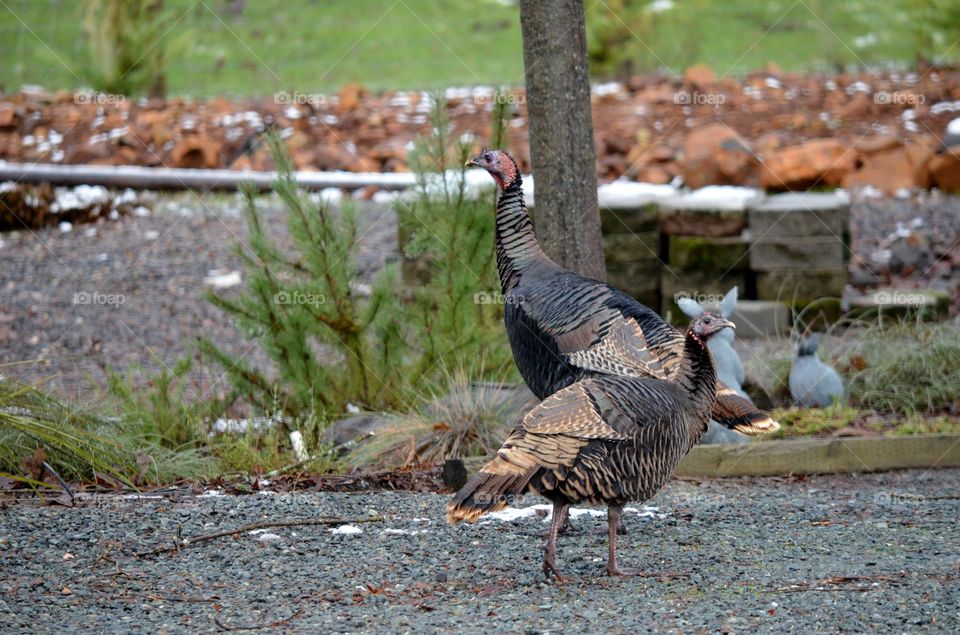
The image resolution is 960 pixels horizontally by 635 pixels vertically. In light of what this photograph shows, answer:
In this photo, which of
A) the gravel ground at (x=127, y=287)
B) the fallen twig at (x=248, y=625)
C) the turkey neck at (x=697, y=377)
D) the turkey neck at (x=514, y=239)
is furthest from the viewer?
the gravel ground at (x=127, y=287)

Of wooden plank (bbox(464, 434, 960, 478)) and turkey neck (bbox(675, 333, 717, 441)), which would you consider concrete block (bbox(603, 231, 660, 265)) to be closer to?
wooden plank (bbox(464, 434, 960, 478))

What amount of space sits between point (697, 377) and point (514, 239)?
121 cm

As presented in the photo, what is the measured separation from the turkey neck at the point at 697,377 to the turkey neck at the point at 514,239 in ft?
3.40

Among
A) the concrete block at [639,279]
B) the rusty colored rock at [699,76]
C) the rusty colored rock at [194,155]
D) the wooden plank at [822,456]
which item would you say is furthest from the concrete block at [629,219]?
the rusty colored rock at [699,76]

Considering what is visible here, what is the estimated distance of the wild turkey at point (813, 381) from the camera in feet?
22.6

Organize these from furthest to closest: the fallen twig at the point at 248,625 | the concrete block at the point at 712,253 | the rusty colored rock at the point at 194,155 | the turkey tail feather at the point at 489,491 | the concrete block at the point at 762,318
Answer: the rusty colored rock at the point at 194,155
the concrete block at the point at 712,253
the concrete block at the point at 762,318
the turkey tail feather at the point at 489,491
the fallen twig at the point at 248,625

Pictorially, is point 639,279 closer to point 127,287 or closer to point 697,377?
point 127,287

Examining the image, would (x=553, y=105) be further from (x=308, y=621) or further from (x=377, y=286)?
(x=308, y=621)

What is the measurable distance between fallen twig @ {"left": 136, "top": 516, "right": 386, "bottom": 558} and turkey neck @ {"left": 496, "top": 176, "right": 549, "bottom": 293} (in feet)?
4.05

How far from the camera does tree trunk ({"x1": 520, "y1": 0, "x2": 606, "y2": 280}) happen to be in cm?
601

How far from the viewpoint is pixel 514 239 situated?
17.4 feet

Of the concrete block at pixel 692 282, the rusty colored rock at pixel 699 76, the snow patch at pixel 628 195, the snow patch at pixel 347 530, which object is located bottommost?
the snow patch at pixel 347 530

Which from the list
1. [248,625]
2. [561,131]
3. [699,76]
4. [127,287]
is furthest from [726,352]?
[699,76]

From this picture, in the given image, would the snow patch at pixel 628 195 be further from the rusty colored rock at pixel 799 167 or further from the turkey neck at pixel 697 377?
the turkey neck at pixel 697 377
